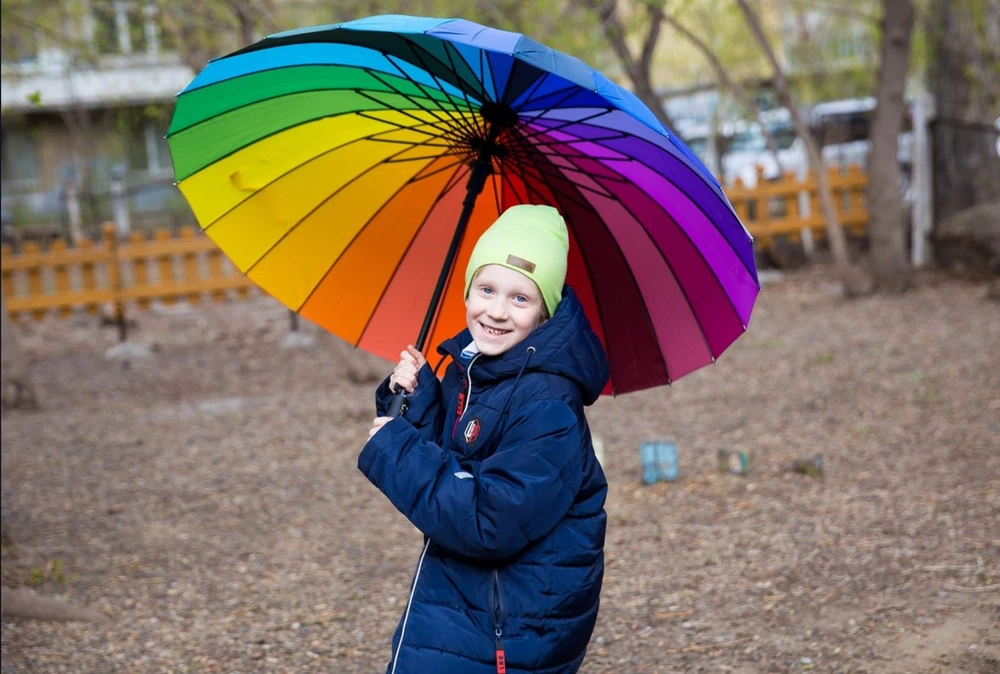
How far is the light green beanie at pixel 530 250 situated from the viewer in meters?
2.40

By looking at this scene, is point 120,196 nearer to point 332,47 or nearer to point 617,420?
point 617,420

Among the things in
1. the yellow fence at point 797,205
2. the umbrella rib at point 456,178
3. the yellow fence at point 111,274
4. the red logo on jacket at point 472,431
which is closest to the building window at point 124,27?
the yellow fence at point 111,274

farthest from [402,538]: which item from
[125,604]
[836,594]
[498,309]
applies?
[498,309]

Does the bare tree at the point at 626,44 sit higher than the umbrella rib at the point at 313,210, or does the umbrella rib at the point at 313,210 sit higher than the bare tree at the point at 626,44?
the bare tree at the point at 626,44

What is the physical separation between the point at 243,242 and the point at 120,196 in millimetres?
14846

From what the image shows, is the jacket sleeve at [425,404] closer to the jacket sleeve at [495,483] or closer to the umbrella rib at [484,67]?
the jacket sleeve at [495,483]

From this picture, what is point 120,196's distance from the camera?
1681 cm

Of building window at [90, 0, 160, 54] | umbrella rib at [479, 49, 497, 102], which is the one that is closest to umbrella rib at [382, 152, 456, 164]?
umbrella rib at [479, 49, 497, 102]

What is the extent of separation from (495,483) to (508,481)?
3 cm

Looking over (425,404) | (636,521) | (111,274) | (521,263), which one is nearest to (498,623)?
(425,404)

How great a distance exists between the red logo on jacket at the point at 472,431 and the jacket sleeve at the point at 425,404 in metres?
0.15

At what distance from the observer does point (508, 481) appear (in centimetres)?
222

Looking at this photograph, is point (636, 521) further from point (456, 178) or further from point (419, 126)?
point (419, 126)

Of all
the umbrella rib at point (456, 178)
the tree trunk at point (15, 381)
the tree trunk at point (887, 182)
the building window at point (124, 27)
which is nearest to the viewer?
the umbrella rib at point (456, 178)
